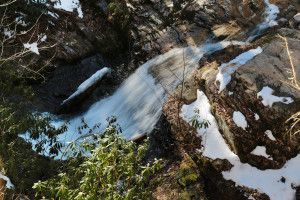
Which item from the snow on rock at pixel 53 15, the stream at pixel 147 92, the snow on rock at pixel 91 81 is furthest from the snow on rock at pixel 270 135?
the snow on rock at pixel 53 15

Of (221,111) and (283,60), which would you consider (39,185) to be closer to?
(221,111)

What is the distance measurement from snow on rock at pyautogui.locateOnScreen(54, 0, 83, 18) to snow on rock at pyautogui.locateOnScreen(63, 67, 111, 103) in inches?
113

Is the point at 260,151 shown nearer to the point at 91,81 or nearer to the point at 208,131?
the point at 208,131

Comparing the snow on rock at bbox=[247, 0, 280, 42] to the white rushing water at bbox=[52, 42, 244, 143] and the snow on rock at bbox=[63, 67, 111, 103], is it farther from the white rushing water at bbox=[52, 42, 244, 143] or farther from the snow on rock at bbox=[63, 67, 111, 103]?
the snow on rock at bbox=[63, 67, 111, 103]

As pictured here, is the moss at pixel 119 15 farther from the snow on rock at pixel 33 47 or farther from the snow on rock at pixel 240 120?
the snow on rock at pixel 240 120

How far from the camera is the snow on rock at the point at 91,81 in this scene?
11344 mm

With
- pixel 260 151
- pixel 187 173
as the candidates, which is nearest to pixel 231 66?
pixel 260 151

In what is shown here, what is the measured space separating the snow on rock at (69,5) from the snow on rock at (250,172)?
729 cm

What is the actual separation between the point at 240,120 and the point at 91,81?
543 centimetres

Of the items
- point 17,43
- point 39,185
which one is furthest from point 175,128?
point 17,43

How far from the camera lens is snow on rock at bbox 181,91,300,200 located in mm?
6848

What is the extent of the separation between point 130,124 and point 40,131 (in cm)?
269

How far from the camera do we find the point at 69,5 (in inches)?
545

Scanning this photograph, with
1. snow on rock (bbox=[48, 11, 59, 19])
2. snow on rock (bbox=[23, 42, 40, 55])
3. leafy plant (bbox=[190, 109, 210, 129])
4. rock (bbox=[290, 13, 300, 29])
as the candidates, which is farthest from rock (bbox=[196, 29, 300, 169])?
snow on rock (bbox=[48, 11, 59, 19])
